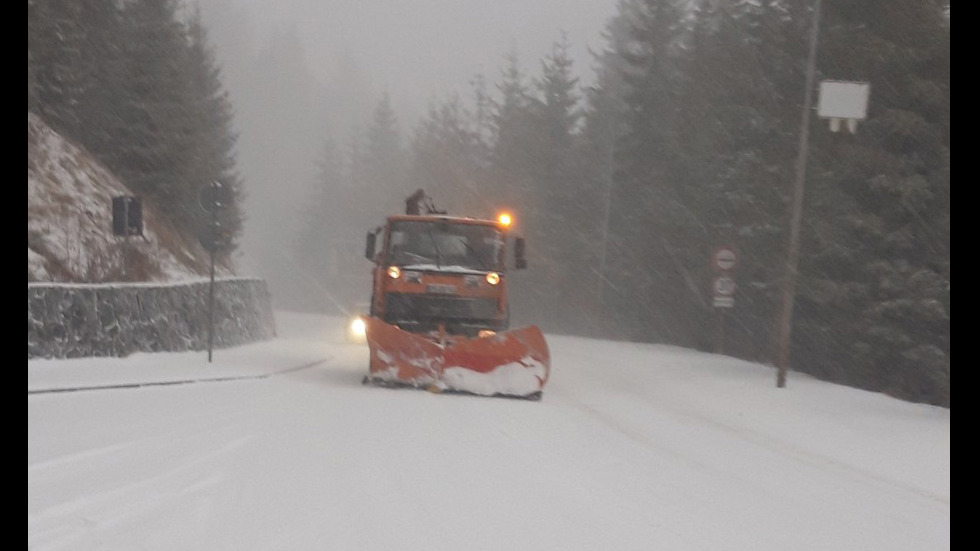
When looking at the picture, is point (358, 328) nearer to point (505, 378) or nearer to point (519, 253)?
point (519, 253)

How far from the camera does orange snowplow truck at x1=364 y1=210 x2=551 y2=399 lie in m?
14.5

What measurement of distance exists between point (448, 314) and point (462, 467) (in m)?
6.90

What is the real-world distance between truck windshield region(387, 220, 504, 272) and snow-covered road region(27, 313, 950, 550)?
227 cm

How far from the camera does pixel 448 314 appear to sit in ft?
50.6

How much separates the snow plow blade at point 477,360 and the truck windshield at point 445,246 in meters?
1.56

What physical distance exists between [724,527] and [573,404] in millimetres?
7681

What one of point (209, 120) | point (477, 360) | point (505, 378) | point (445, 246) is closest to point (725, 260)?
point (445, 246)

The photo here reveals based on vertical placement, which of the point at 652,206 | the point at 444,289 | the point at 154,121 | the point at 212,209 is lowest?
the point at 444,289

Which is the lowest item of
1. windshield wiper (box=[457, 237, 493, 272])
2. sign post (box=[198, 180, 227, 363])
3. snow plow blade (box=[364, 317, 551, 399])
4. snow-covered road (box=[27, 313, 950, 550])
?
snow-covered road (box=[27, 313, 950, 550])

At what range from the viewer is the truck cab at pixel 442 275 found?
15.4 metres

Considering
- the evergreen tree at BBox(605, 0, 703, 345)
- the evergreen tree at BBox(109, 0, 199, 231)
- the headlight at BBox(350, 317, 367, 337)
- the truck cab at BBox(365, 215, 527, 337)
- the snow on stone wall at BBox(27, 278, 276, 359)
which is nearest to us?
the snow on stone wall at BBox(27, 278, 276, 359)

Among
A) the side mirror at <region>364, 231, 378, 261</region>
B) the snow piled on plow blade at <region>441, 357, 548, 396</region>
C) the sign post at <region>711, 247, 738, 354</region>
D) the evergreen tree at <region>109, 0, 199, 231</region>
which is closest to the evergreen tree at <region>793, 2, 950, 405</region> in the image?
the sign post at <region>711, 247, 738, 354</region>

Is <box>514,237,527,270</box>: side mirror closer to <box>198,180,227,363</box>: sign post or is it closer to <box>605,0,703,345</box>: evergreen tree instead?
<box>198,180,227,363</box>: sign post

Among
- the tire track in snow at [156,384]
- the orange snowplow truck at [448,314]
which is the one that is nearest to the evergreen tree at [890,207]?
the orange snowplow truck at [448,314]
